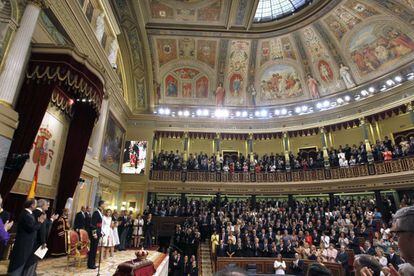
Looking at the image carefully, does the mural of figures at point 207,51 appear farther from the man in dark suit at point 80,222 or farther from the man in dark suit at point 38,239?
the man in dark suit at point 38,239

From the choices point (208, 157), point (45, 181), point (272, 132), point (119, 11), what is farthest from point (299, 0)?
point (45, 181)

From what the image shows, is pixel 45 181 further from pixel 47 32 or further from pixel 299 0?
pixel 299 0

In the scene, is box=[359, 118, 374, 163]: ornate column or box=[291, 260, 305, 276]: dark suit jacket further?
box=[359, 118, 374, 163]: ornate column

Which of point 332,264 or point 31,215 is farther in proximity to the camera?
point 332,264

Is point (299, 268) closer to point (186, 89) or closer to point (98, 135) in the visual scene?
point (98, 135)

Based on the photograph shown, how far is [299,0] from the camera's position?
16.9 metres

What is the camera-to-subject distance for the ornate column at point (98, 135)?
11617mm

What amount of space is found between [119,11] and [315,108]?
1523cm

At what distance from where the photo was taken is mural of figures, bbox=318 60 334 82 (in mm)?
18828

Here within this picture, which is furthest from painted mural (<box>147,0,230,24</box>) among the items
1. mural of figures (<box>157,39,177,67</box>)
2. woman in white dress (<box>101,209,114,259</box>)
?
woman in white dress (<box>101,209,114,259</box>)

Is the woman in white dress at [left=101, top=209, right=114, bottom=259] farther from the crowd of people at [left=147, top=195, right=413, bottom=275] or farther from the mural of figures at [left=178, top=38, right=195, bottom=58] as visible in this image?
the mural of figures at [left=178, top=38, right=195, bottom=58]

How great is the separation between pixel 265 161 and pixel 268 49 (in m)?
8.87

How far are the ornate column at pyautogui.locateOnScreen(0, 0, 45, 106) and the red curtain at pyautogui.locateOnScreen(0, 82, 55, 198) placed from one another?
0.23m

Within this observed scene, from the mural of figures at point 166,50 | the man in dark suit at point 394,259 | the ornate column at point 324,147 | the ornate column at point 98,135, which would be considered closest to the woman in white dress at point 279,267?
the man in dark suit at point 394,259
